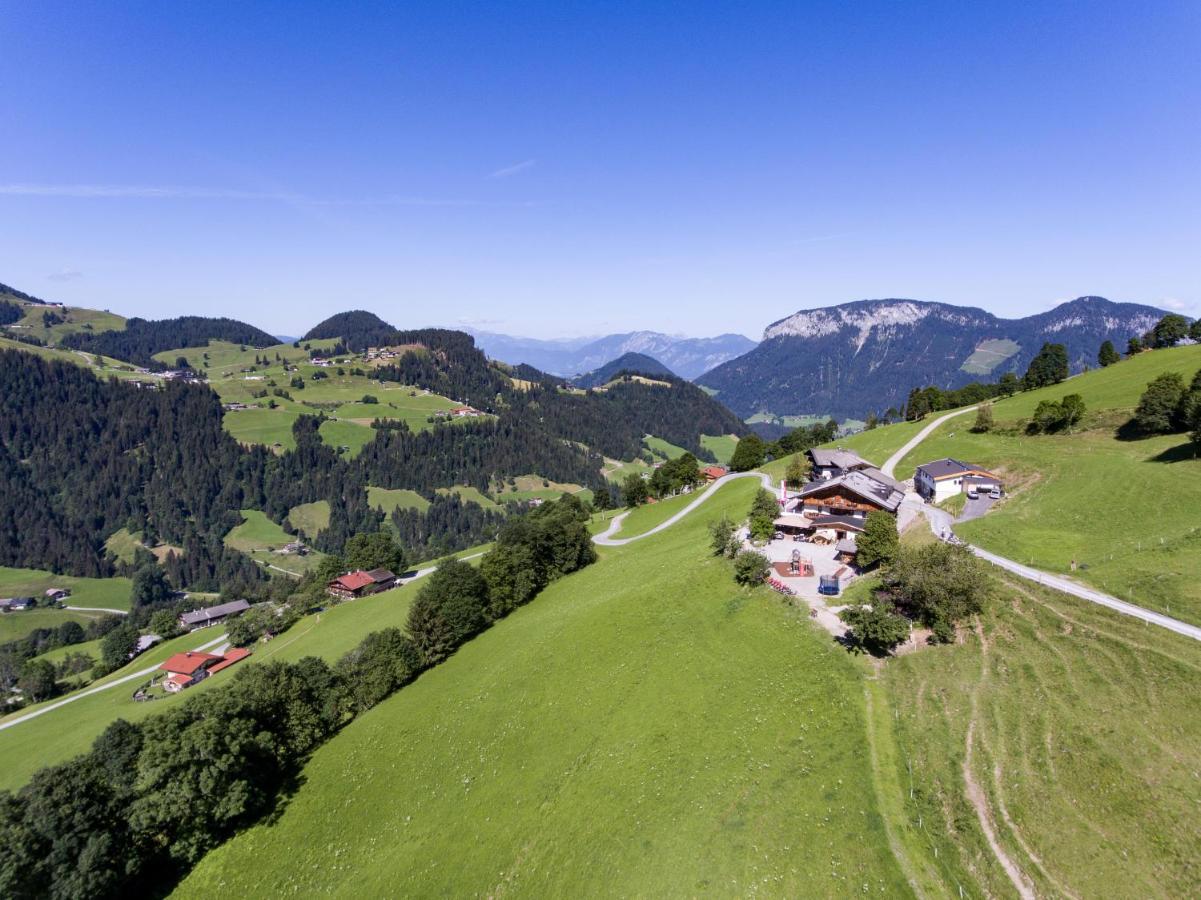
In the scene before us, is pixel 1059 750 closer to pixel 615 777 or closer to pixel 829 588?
pixel 829 588

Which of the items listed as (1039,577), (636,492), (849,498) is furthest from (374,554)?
(1039,577)

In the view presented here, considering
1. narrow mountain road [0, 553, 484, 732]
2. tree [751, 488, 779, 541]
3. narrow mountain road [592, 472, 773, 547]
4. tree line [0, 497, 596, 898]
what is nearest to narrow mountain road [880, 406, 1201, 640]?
tree [751, 488, 779, 541]

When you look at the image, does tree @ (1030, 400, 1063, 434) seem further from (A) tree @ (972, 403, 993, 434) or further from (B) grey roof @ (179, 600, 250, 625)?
(B) grey roof @ (179, 600, 250, 625)

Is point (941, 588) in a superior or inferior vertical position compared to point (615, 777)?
superior

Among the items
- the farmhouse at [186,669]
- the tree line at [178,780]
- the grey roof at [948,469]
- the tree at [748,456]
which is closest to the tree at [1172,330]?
the grey roof at [948,469]

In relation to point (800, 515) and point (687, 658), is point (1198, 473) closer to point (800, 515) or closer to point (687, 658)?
point (800, 515)

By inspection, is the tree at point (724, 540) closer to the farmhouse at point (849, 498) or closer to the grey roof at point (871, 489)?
the farmhouse at point (849, 498)

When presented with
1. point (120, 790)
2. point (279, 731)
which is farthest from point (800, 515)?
point (120, 790)
